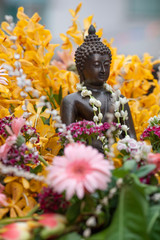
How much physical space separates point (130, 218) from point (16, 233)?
12 cm

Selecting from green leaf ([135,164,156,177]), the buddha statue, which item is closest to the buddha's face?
the buddha statue

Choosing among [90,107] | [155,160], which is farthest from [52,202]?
[90,107]

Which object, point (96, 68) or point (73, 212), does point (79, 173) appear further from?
point (96, 68)

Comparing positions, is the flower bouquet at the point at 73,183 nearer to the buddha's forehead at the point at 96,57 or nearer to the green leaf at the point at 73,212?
the green leaf at the point at 73,212

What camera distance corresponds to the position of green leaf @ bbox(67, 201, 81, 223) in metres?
0.36

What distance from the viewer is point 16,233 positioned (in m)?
0.32

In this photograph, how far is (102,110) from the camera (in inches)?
26.3

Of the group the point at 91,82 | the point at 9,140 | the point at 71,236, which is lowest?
the point at 71,236

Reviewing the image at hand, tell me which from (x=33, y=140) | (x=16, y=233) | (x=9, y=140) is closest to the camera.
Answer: (x=16, y=233)

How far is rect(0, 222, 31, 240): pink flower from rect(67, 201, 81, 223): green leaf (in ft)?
0.17

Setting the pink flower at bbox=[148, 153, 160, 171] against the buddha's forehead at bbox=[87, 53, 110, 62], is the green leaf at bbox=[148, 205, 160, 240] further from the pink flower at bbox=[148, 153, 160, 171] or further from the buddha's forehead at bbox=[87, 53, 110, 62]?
the buddha's forehead at bbox=[87, 53, 110, 62]

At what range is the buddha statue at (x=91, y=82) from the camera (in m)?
0.66

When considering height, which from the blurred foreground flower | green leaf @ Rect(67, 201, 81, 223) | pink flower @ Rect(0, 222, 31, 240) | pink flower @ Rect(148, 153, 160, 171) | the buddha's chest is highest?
the buddha's chest

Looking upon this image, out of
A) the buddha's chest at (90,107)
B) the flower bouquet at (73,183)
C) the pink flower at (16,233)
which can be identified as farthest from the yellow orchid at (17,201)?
the buddha's chest at (90,107)
